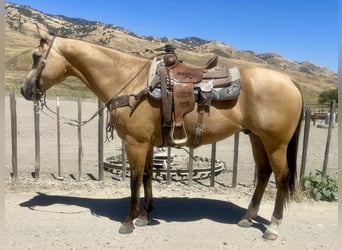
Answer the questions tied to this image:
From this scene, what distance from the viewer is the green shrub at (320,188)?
6133 millimetres

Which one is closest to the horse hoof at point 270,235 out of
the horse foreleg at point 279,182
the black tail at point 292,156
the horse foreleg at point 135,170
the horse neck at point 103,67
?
the horse foreleg at point 279,182

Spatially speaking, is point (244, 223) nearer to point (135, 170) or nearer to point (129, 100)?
point (135, 170)

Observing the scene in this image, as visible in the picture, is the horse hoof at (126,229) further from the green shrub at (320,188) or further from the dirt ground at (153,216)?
the green shrub at (320,188)

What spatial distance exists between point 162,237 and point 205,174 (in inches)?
158

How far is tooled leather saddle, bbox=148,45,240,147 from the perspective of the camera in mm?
4379

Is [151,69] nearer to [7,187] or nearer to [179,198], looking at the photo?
[179,198]

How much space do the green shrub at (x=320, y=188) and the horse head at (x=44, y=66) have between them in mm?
4306

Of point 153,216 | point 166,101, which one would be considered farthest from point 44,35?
point 153,216

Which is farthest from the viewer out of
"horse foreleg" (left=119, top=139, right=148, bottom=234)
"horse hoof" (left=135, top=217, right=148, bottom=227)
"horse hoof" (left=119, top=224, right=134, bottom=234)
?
"horse hoof" (left=135, top=217, right=148, bottom=227)

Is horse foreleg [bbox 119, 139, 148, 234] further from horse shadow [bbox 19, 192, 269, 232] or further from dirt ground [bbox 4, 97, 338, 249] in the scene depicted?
horse shadow [bbox 19, 192, 269, 232]

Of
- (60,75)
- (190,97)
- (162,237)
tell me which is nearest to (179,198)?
(162,237)

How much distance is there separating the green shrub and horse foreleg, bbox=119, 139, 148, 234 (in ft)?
10.0

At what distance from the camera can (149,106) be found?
445 centimetres

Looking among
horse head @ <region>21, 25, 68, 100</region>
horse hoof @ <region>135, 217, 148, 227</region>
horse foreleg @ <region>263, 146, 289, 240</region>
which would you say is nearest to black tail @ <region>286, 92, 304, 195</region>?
horse foreleg @ <region>263, 146, 289, 240</region>
